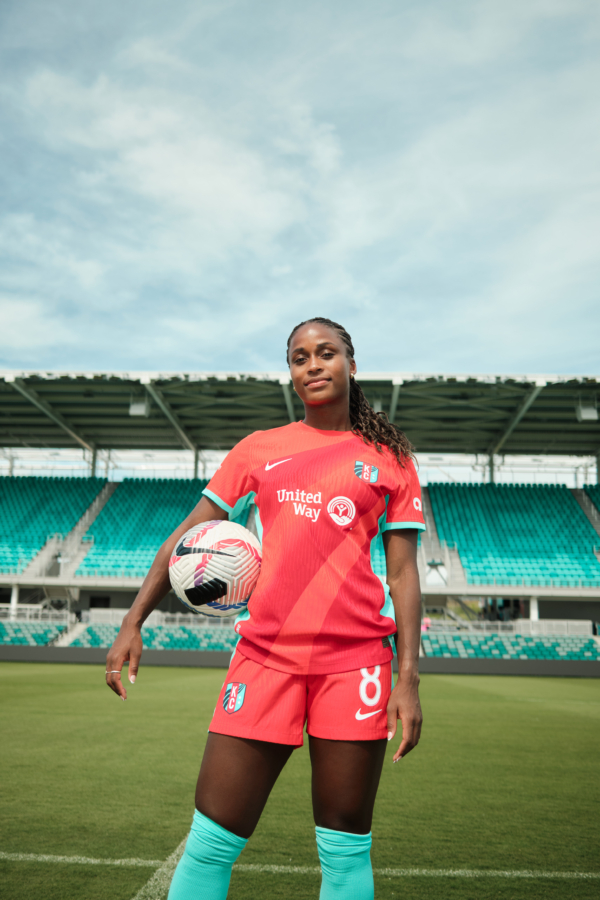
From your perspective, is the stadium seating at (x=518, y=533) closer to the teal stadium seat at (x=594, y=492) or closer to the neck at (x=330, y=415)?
the teal stadium seat at (x=594, y=492)

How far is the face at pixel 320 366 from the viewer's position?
86.3 inches

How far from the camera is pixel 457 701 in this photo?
11.4 meters

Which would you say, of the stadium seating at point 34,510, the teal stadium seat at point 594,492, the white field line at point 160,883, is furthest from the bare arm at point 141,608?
the teal stadium seat at point 594,492

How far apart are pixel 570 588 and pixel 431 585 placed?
4577mm

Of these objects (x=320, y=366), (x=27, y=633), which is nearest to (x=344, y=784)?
(x=320, y=366)

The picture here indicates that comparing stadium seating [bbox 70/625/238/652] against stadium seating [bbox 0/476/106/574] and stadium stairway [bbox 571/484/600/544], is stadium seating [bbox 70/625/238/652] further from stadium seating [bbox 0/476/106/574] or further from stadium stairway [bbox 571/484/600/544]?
stadium stairway [bbox 571/484/600/544]

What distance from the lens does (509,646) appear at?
63.8ft

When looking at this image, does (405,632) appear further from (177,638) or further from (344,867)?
(177,638)

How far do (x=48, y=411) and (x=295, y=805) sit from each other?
23.3 m

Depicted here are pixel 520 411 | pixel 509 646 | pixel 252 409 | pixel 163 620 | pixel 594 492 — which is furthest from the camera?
pixel 594 492

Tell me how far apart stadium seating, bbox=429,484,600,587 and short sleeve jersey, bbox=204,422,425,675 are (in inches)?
849

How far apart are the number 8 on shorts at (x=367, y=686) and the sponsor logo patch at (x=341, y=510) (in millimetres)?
433

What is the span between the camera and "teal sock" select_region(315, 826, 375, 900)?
1762mm

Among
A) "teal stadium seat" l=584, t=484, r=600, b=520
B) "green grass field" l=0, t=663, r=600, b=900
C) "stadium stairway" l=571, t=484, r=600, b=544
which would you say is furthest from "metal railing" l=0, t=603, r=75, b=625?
"teal stadium seat" l=584, t=484, r=600, b=520
